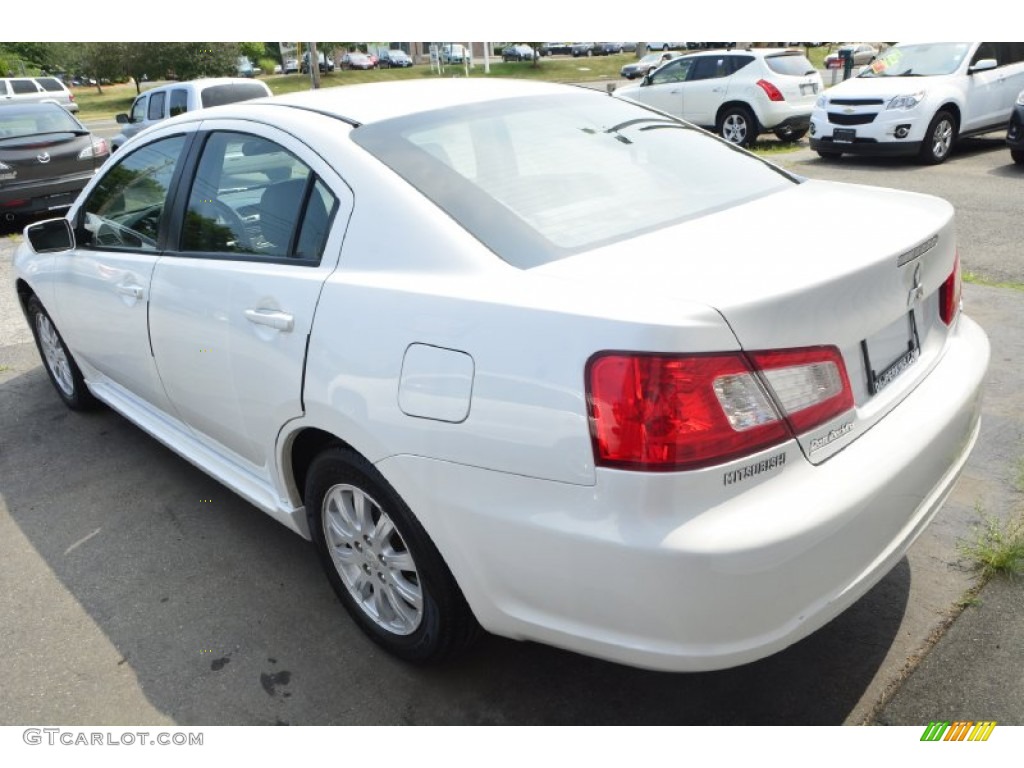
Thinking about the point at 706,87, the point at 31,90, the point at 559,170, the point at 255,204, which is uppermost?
the point at 559,170

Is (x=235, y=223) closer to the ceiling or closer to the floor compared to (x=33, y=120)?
closer to the ceiling

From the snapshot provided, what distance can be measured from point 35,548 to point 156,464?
0.76 meters

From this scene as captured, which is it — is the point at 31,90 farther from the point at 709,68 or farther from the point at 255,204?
the point at 255,204

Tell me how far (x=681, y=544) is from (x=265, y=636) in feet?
5.49

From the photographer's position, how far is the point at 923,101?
10.8 meters

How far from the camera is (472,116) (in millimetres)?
Answer: 2848

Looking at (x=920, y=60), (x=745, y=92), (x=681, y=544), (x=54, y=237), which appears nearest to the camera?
(x=681, y=544)

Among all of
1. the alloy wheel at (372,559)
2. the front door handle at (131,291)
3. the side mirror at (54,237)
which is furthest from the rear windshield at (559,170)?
the side mirror at (54,237)

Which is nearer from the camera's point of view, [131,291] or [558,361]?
[558,361]

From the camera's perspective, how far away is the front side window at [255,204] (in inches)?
105

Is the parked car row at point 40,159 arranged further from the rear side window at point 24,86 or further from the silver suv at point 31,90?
the rear side window at point 24,86

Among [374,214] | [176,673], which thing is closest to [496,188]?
[374,214]

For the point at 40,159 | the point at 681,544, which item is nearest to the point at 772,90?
the point at 40,159

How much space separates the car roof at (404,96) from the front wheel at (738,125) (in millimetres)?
11395
